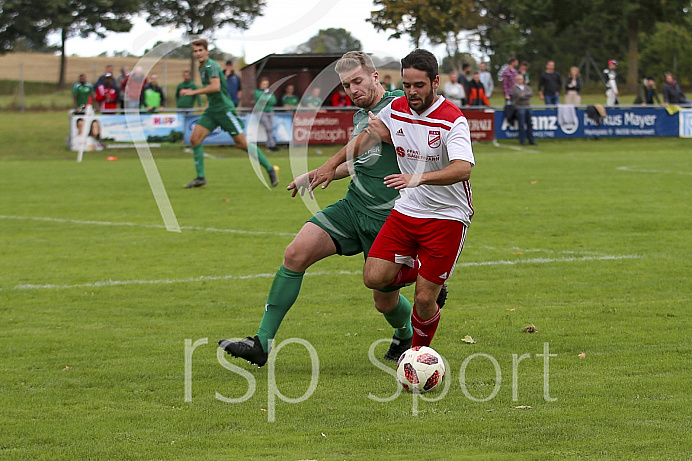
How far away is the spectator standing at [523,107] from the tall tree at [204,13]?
60.7 ft

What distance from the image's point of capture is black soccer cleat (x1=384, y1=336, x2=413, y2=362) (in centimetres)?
616

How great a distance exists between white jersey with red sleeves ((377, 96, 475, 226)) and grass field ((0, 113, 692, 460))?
3.40 feet

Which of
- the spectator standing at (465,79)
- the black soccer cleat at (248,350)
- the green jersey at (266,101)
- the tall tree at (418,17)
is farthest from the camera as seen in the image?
the tall tree at (418,17)

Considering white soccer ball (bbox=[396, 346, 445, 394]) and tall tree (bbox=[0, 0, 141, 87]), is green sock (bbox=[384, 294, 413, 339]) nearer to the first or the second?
white soccer ball (bbox=[396, 346, 445, 394])

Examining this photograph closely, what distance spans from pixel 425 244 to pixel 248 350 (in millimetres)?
1258

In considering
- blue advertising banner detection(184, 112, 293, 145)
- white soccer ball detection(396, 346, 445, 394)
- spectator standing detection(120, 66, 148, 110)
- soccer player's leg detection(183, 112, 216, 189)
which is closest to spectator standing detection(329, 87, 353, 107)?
blue advertising banner detection(184, 112, 293, 145)

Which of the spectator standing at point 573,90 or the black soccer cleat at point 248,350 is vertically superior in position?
the spectator standing at point 573,90

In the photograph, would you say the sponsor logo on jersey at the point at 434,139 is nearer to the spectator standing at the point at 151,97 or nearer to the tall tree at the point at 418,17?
the spectator standing at the point at 151,97

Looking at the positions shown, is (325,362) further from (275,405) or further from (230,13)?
(230,13)

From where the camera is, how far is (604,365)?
564cm

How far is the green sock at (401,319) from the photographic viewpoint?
6.16 metres

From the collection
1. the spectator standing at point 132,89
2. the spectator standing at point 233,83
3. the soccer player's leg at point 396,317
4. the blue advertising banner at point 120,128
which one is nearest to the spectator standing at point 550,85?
the spectator standing at point 233,83

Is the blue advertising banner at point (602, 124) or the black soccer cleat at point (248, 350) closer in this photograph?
the black soccer cleat at point (248, 350)

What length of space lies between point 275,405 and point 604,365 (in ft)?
6.96
